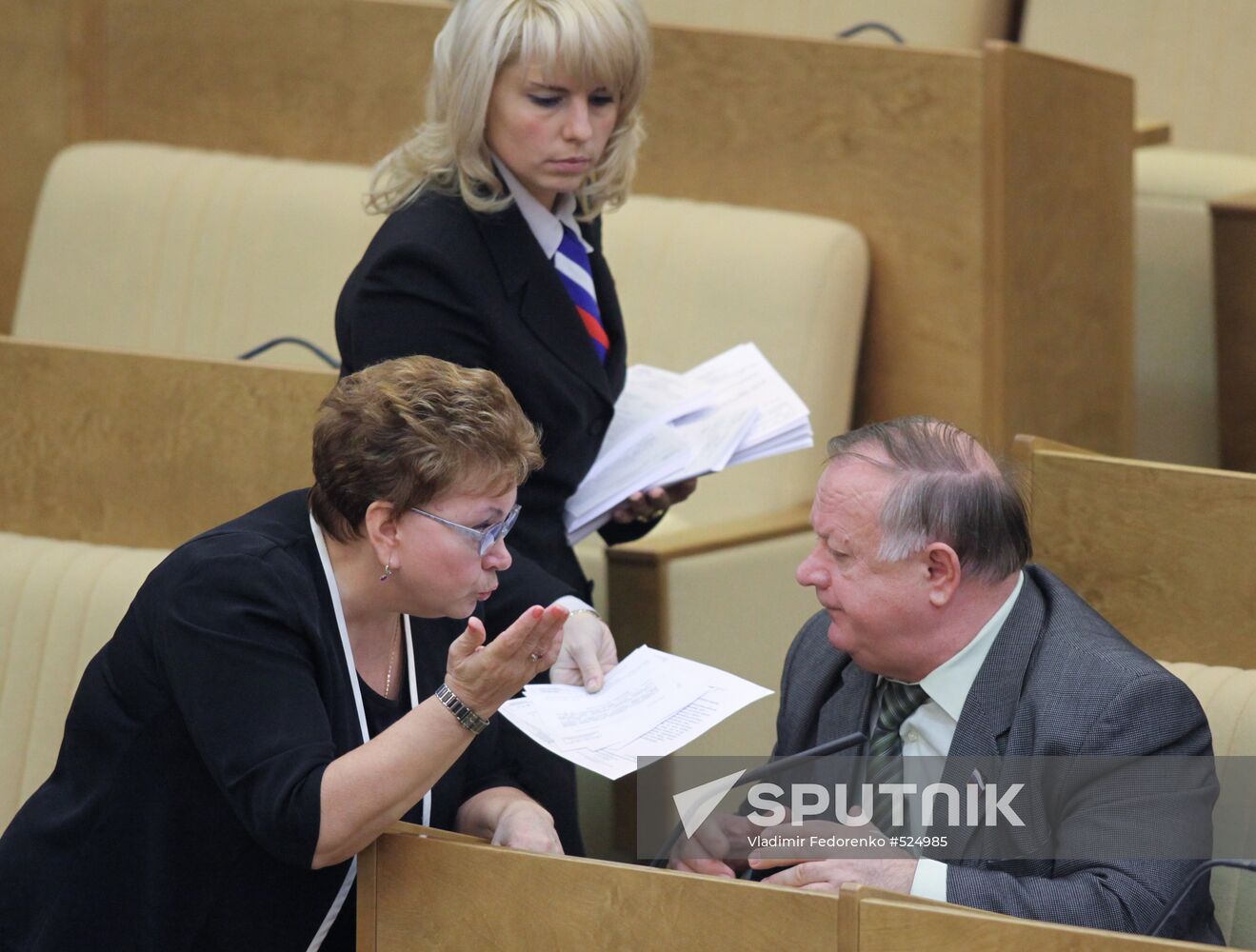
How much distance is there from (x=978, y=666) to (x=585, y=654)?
421mm

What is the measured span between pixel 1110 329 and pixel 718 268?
83cm

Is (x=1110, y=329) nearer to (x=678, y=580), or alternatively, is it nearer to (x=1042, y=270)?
(x=1042, y=270)

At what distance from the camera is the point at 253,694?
5.75ft

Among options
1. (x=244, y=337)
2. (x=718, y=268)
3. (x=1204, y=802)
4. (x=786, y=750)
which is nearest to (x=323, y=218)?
(x=244, y=337)

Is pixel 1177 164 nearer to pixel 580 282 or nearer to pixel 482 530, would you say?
pixel 580 282

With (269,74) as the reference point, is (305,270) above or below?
below

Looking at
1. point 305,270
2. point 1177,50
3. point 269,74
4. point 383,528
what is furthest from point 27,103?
point 383,528

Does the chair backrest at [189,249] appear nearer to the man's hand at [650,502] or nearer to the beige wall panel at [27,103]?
the beige wall panel at [27,103]

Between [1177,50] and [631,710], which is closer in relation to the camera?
[631,710]

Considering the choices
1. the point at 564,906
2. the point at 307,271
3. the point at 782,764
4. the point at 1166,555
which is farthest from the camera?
the point at 307,271

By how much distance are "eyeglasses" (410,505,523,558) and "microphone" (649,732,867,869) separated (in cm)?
35

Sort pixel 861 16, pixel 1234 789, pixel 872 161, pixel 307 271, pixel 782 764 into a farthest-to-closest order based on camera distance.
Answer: pixel 861 16, pixel 307 271, pixel 872 161, pixel 1234 789, pixel 782 764

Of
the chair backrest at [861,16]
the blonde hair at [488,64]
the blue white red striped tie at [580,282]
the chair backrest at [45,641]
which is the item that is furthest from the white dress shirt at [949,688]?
the chair backrest at [861,16]

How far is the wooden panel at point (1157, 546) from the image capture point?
2.22 meters
